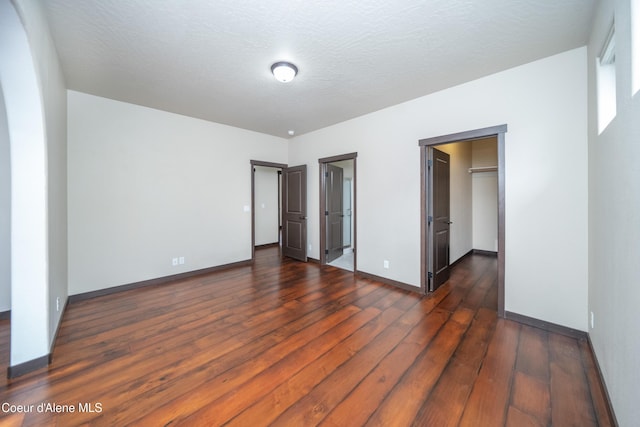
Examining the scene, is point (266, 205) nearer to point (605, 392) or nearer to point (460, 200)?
point (460, 200)

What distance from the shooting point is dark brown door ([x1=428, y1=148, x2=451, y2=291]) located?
332 centimetres

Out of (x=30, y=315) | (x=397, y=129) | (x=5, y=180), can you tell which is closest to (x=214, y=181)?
(x=5, y=180)

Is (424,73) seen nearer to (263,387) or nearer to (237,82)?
(237,82)

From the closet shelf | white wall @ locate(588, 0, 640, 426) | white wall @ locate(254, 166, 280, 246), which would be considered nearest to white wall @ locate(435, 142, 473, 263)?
the closet shelf

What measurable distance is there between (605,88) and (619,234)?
1.29m

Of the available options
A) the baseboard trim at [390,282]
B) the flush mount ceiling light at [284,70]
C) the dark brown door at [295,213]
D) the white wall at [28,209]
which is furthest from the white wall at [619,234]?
the dark brown door at [295,213]

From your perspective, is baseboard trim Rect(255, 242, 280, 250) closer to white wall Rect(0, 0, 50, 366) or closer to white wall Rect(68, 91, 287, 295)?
white wall Rect(68, 91, 287, 295)

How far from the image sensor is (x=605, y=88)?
1.83 metres

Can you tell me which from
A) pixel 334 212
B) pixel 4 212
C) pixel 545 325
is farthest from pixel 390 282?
pixel 4 212

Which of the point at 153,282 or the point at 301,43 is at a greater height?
the point at 301,43

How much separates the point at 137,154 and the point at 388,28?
3772 mm

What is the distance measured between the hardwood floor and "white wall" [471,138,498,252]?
10.2 ft

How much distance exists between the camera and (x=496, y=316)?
8.70ft

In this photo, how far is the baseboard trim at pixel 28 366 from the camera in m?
1.72
